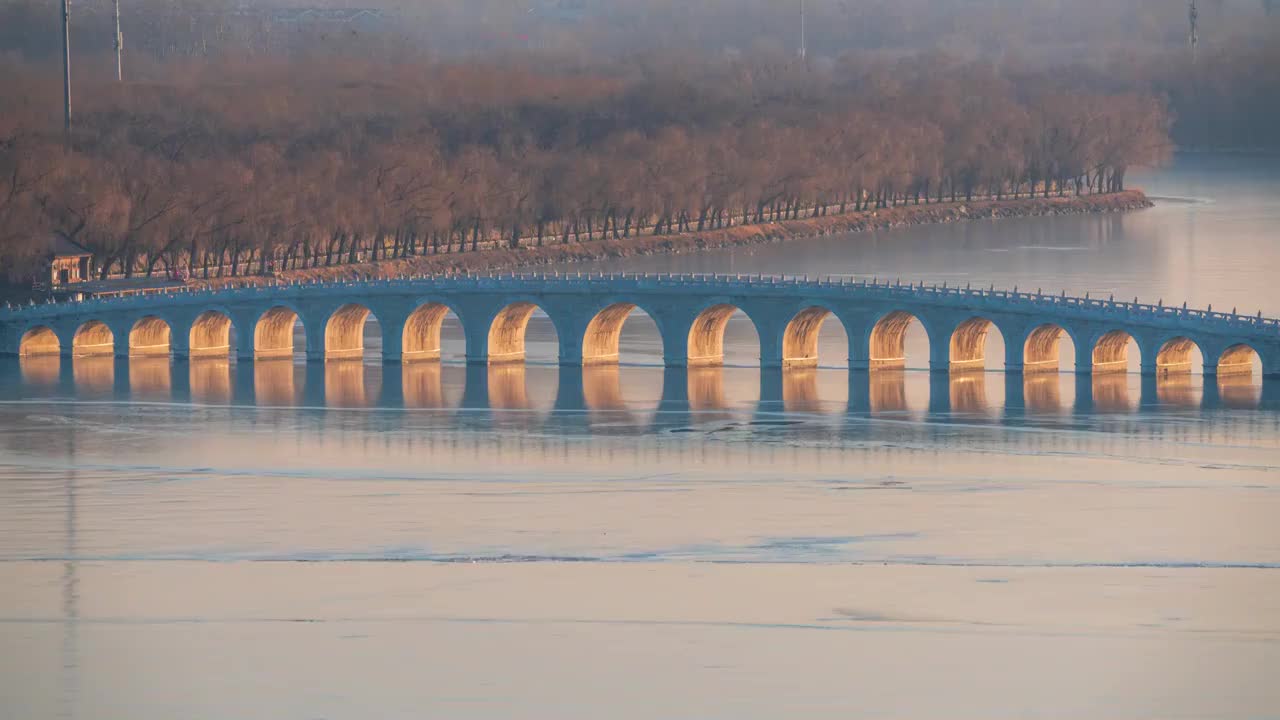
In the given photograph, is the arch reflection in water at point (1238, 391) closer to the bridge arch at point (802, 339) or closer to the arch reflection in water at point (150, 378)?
the bridge arch at point (802, 339)

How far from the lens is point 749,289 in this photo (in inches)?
4975

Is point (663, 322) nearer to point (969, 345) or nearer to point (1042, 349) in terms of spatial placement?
point (969, 345)

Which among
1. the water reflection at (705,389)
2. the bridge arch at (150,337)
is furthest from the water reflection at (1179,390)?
the bridge arch at (150,337)

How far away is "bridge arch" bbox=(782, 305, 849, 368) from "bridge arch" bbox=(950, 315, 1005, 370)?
5599 millimetres

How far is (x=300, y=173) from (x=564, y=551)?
297ft

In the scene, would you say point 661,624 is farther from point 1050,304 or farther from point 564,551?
point 1050,304

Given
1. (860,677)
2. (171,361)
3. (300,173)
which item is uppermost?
(300,173)

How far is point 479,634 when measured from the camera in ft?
249

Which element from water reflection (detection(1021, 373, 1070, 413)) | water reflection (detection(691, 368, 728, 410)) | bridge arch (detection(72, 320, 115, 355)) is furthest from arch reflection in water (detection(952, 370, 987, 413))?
bridge arch (detection(72, 320, 115, 355))

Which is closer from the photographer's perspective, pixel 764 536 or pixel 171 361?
pixel 764 536

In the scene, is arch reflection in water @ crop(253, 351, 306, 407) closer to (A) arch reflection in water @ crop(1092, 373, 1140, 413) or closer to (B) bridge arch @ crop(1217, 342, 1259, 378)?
(A) arch reflection in water @ crop(1092, 373, 1140, 413)

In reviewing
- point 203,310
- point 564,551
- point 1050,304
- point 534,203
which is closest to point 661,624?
point 564,551

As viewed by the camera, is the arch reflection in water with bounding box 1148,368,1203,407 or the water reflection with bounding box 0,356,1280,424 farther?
the water reflection with bounding box 0,356,1280,424

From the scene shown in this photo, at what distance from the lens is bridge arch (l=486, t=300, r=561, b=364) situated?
13362 centimetres
